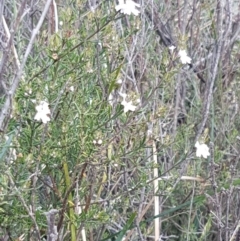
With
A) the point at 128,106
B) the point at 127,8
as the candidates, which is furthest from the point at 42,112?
the point at 127,8

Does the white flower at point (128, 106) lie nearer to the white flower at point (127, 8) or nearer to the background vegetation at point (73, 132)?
the background vegetation at point (73, 132)

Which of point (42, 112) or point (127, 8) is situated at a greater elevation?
point (127, 8)

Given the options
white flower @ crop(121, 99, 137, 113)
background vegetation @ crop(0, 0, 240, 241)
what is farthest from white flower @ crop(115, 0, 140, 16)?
white flower @ crop(121, 99, 137, 113)

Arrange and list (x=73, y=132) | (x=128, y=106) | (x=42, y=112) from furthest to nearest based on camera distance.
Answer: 1. (x=73, y=132)
2. (x=128, y=106)
3. (x=42, y=112)

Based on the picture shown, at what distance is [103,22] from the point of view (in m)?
1.49

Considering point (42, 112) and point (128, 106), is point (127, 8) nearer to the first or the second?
point (128, 106)

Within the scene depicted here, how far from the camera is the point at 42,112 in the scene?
1277mm

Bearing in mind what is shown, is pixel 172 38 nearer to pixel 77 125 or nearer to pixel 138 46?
pixel 138 46

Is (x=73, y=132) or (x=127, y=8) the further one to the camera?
Answer: (x=73, y=132)

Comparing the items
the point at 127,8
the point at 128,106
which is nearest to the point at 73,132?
the point at 128,106

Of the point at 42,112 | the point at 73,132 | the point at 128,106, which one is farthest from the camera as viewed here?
the point at 73,132

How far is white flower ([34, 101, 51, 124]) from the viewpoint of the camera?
4.16 feet

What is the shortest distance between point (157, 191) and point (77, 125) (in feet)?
1.51

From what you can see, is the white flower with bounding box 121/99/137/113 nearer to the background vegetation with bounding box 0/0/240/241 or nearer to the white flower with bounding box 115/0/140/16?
the background vegetation with bounding box 0/0/240/241
